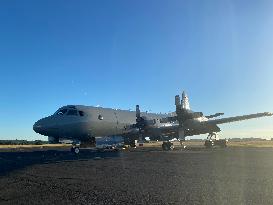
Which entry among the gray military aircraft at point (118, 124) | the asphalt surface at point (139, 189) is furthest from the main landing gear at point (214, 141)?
the asphalt surface at point (139, 189)

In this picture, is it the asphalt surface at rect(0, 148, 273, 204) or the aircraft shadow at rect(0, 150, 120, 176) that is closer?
the asphalt surface at rect(0, 148, 273, 204)

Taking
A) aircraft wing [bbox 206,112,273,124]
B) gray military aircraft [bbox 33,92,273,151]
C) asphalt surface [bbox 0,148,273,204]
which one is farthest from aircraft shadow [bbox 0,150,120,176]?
aircraft wing [bbox 206,112,273,124]

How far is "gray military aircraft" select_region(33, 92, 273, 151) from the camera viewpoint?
121 ft

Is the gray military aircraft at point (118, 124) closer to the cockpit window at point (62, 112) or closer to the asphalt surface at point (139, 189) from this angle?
the cockpit window at point (62, 112)

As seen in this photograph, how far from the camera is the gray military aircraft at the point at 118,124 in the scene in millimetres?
36906

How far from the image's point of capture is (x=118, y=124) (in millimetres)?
42844

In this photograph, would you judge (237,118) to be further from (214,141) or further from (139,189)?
(139,189)

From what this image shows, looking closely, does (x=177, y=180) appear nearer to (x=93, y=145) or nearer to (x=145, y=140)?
(x=93, y=145)

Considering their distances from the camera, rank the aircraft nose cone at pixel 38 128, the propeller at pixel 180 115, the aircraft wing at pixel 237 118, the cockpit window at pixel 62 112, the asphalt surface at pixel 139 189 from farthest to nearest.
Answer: the aircraft wing at pixel 237 118 → the propeller at pixel 180 115 → the cockpit window at pixel 62 112 → the aircraft nose cone at pixel 38 128 → the asphalt surface at pixel 139 189

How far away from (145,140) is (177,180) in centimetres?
3024

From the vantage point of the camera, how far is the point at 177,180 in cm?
1418

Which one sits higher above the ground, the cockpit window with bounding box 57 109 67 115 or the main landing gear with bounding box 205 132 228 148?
the cockpit window with bounding box 57 109 67 115

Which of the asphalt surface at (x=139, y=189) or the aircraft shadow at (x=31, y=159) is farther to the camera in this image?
the aircraft shadow at (x=31, y=159)

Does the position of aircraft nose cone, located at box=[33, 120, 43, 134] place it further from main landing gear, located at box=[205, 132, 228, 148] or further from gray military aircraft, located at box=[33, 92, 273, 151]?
main landing gear, located at box=[205, 132, 228, 148]
